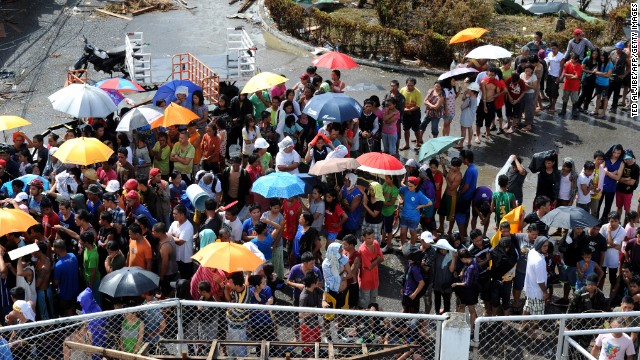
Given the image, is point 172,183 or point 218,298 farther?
point 172,183

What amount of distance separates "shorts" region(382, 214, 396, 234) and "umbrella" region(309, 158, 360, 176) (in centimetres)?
90

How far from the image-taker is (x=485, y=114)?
55.9ft

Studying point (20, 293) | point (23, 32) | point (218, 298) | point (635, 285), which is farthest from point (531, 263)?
point (23, 32)

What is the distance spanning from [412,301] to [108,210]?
4.24 m

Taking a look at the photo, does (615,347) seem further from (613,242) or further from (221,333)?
(221,333)

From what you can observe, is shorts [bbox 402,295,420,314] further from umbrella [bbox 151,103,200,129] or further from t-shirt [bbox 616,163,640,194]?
umbrella [bbox 151,103,200,129]

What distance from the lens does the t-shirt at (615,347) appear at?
Result: 9594 millimetres

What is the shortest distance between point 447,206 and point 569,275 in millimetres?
2307

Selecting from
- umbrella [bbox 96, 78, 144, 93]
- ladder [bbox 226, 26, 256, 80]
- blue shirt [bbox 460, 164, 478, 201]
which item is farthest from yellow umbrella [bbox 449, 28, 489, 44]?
umbrella [bbox 96, 78, 144, 93]

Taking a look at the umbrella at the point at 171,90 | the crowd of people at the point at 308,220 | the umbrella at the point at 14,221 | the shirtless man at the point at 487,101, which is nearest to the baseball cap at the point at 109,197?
the crowd of people at the point at 308,220

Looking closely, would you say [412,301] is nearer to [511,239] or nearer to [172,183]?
[511,239]

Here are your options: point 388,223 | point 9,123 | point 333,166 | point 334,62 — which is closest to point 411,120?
point 334,62

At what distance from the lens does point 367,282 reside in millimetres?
11500

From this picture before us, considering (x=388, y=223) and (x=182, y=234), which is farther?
(x=388, y=223)
